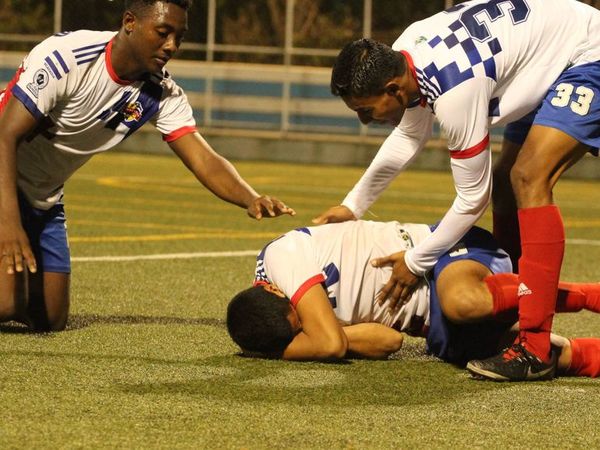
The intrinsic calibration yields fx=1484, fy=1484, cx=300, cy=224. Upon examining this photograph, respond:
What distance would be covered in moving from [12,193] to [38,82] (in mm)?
528

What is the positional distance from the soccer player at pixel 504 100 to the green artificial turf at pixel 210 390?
40 centimetres

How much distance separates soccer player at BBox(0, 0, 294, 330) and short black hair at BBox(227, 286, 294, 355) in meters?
0.48

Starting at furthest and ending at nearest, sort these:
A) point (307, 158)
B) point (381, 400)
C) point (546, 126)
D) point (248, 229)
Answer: point (307, 158) < point (248, 229) < point (546, 126) < point (381, 400)

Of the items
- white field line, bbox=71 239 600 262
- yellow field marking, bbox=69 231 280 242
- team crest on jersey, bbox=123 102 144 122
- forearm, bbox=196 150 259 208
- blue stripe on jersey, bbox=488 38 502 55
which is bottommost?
yellow field marking, bbox=69 231 280 242

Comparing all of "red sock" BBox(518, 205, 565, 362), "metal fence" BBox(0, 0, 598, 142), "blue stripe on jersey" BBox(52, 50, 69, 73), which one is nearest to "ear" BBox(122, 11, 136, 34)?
"blue stripe on jersey" BBox(52, 50, 69, 73)

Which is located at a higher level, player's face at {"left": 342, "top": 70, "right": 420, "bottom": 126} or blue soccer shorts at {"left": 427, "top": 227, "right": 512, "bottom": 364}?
player's face at {"left": 342, "top": 70, "right": 420, "bottom": 126}

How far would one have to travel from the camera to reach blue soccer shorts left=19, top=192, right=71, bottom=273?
712 centimetres

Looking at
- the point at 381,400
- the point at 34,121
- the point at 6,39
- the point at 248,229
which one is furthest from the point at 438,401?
the point at 6,39

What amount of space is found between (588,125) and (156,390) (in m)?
1.97

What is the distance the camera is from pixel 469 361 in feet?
19.4

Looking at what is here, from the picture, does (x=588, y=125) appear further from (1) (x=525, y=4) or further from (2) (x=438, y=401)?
(2) (x=438, y=401)

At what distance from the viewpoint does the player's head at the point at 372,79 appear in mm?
5660

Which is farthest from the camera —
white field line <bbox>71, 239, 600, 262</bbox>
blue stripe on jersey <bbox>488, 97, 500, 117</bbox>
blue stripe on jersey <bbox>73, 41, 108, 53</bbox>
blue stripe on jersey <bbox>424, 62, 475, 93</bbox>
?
white field line <bbox>71, 239, 600, 262</bbox>

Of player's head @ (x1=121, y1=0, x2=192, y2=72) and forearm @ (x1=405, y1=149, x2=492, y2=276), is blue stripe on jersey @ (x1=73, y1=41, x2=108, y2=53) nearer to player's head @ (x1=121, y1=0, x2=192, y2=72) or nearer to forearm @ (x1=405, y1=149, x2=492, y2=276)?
player's head @ (x1=121, y1=0, x2=192, y2=72)
